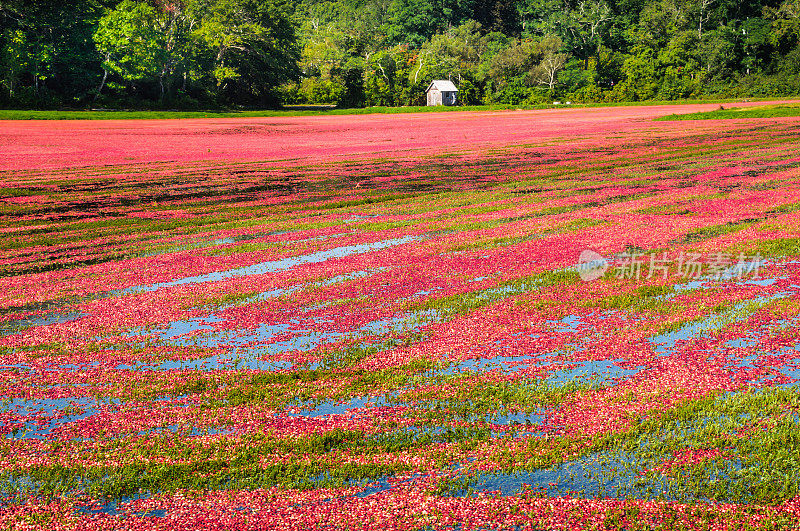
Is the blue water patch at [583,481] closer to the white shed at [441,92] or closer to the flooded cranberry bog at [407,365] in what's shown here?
the flooded cranberry bog at [407,365]

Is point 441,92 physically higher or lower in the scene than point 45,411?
higher

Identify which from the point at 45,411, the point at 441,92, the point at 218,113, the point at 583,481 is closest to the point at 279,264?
the point at 45,411

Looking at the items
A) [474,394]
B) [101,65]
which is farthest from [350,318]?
[101,65]

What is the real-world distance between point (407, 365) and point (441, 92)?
109 metres

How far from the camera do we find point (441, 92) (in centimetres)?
11269

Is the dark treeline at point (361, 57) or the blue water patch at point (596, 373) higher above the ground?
the dark treeline at point (361, 57)

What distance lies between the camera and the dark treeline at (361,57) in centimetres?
7775

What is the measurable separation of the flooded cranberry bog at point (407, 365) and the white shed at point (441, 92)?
97828mm

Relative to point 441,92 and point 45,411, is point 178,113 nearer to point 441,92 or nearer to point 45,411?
point 441,92

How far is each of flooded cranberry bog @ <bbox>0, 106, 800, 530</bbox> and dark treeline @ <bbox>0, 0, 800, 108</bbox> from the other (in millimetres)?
68296

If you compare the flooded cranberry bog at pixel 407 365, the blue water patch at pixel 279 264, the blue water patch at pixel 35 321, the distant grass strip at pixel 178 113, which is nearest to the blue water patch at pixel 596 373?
the flooded cranberry bog at pixel 407 365

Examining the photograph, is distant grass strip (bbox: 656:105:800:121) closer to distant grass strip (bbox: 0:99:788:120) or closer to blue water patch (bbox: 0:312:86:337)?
distant grass strip (bbox: 0:99:788:120)

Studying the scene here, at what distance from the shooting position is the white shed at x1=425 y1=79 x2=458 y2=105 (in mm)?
112562

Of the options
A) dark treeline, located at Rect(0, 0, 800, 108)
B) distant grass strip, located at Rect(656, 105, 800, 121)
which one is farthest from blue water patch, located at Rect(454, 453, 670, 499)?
dark treeline, located at Rect(0, 0, 800, 108)
